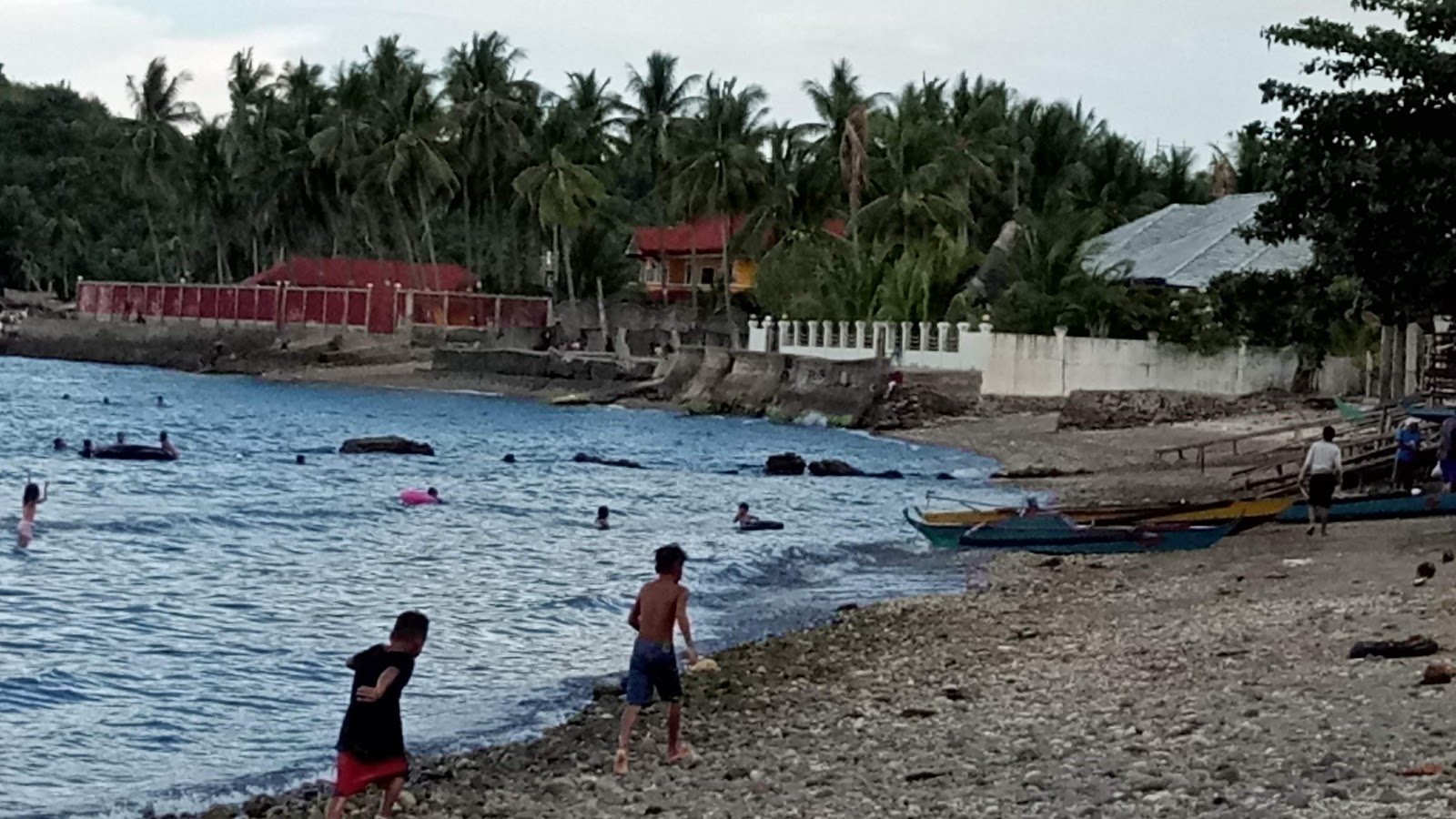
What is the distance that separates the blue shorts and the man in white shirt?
12470mm

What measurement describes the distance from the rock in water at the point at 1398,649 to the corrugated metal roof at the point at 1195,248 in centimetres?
3462

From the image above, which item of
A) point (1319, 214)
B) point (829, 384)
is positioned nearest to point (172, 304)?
point (829, 384)

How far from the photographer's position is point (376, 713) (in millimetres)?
10016

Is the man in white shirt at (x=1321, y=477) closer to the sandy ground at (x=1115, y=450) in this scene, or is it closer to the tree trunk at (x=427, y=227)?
the sandy ground at (x=1115, y=450)

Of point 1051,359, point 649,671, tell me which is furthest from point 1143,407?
point 649,671

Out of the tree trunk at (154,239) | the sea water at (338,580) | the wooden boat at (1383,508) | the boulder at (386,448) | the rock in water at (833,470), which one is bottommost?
the sea water at (338,580)

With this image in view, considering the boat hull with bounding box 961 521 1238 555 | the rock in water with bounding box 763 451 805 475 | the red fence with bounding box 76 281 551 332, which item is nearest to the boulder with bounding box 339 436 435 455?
the rock in water with bounding box 763 451 805 475

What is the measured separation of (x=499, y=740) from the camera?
14914mm

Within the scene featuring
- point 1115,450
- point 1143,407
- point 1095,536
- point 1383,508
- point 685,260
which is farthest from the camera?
point 685,260

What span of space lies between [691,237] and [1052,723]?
75206 millimetres

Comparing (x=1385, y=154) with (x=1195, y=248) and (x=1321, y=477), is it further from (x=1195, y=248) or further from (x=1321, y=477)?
(x=1195, y=248)

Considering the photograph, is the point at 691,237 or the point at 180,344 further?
the point at 180,344

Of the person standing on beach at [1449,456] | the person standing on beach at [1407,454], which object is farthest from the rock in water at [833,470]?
the person standing on beach at [1449,456]

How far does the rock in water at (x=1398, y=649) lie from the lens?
13.3 meters
